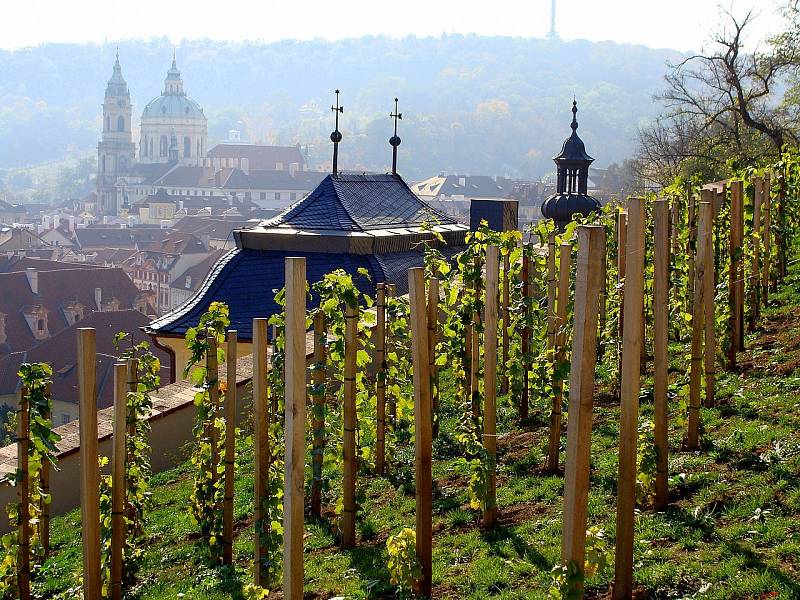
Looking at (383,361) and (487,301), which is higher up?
(487,301)

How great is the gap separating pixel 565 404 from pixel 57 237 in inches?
4911

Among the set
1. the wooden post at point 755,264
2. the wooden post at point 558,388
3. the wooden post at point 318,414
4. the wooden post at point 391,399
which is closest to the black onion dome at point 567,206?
the wooden post at point 755,264

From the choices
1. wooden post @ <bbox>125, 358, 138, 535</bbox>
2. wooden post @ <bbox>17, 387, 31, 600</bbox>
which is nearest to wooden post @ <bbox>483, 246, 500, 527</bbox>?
wooden post @ <bbox>125, 358, 138, 535</bbox>

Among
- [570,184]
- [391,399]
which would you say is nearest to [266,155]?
[570,184]

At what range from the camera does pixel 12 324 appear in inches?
2486

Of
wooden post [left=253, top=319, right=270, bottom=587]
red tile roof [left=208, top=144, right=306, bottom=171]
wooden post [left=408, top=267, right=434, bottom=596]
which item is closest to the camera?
wooden post [left=408, top=267, right=434, bottom=596]

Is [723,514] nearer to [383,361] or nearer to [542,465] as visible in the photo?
[542,465]

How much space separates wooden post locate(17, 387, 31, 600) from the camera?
6738mm

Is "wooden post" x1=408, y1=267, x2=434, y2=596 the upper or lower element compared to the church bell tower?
lower

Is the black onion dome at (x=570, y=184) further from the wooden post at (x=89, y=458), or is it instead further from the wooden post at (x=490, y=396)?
the wooden post at (x=89, y=458)

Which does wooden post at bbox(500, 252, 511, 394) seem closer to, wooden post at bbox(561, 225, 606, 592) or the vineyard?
the vineyard

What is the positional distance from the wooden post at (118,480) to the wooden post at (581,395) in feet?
9.39

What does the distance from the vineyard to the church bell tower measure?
184m

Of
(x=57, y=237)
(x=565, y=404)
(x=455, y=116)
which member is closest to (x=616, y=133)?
(x=455, y=116)
